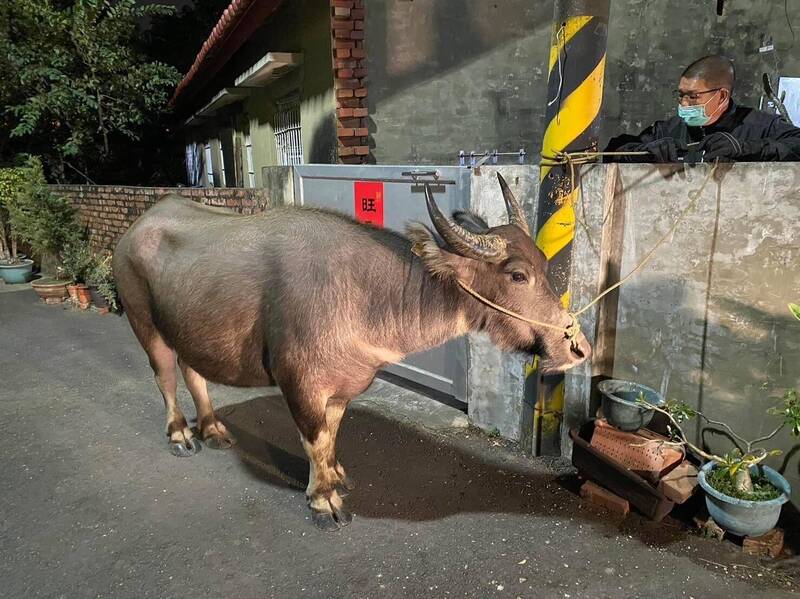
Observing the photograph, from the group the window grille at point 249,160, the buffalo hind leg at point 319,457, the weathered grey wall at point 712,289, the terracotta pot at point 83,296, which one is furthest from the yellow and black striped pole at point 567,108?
the window grille at point 249,160

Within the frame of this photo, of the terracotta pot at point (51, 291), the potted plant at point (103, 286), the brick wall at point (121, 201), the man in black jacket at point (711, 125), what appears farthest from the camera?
the terracotta pot at point (51, 291)

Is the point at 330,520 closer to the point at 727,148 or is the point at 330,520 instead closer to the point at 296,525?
the point at 296,525

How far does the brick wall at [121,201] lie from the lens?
6.04 meters

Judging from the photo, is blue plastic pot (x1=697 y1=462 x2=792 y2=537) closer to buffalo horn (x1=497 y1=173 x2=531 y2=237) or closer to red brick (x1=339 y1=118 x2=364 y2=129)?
buffalo horn (x1=497 y1=173 x2=531 y2=237)

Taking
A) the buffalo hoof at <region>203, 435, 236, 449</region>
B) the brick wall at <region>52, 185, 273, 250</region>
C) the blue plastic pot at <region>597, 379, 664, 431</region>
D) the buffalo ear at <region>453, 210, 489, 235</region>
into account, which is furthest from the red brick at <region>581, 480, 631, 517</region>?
the brick wall at <region>52, 185, 273, 250</region>

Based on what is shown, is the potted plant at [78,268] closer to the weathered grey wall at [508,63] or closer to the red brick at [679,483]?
the weathered grey wall at [508,63]

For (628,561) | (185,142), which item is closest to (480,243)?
(628,561)

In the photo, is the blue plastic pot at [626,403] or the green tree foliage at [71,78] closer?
the blue plastic pot at [626,403]

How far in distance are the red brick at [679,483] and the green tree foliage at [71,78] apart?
12.8 m

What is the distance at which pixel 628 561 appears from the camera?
2887 mm

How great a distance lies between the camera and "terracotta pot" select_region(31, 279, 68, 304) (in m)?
8.38

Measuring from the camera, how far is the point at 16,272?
390 inches

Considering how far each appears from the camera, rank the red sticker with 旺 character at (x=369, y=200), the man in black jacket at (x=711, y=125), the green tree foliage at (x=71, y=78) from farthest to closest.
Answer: the green tree foliage at (x=71, y=78) < the red sticker with 旺 character at (x=369, y=200) < the man in black jacket at (x=711, y=125)

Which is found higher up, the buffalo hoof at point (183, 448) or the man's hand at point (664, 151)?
the man's hand at point (664, 151)
